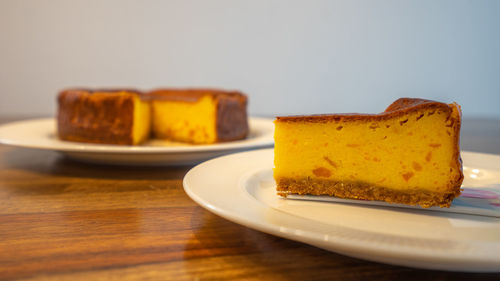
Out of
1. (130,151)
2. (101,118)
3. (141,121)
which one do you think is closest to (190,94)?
(141,121)

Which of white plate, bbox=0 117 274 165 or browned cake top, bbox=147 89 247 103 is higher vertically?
browned cake top, bbox=147 89 247 103

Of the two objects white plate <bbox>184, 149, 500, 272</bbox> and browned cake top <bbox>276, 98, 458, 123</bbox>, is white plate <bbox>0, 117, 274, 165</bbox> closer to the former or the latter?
white plate <bbox>184, 149, 500, 272</bbox>

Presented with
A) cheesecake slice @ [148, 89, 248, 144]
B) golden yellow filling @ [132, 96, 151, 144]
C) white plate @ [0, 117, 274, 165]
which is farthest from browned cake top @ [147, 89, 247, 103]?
white plate @ [0, 117, 274, 165]

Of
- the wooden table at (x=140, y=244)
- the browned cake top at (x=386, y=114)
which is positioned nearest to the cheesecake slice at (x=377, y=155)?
the browned cake top at (x=386, y=114)

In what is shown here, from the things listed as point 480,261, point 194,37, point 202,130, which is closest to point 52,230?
point 480,261

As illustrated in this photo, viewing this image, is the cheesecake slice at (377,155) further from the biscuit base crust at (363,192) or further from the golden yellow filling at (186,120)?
the golden yellow filling at (186,120)

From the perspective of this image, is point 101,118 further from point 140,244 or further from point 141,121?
point 140,244
